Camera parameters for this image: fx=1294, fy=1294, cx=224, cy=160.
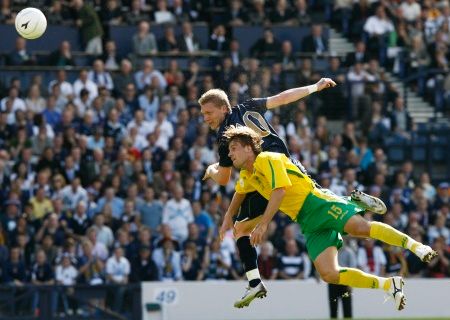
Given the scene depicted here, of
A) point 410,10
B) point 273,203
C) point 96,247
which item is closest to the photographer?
point 273,203

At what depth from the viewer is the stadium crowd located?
2273cm

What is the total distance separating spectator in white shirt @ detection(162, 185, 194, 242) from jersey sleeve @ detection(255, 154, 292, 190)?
9518 mm

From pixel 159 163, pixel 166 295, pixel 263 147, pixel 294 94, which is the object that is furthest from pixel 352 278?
pixel 159 163

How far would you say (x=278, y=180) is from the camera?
45.9ft

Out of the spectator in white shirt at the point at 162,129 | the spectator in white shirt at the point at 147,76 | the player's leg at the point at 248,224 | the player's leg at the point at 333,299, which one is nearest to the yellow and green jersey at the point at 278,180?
the player's leg at the point at 248,224

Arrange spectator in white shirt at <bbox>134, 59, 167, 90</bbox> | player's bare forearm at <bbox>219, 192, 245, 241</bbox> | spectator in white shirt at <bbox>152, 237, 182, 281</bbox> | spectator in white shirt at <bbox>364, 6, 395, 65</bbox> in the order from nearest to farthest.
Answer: player's bare forearm at <bbox>219, 192, 245, 241</bbox> → spectator in white shirt at <bbox>152, 237, 182, 281</bbox> → spectator in white shirt at <bbox>134, 59, 167, 90</bbox> → spectator in white shirt at <bbox>364, 6, 395, 65</bbox>

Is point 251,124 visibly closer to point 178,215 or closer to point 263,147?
point 263,147

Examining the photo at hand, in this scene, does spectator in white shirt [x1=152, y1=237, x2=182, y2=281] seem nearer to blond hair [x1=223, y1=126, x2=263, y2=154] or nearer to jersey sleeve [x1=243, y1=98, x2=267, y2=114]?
jersey sleeve [x1=243, y1=98, x2=267, y2=114]

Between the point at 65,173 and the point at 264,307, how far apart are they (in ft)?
14.7

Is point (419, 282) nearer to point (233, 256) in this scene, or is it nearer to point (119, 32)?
point (233, 256)

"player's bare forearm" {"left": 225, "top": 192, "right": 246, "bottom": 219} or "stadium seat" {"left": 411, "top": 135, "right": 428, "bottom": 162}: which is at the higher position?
"player's bare forearm" {"left": 225, "top": 192, "right": 246, "bottom": 219}

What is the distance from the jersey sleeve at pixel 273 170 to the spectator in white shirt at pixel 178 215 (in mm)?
9518

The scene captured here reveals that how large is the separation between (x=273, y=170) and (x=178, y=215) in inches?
382

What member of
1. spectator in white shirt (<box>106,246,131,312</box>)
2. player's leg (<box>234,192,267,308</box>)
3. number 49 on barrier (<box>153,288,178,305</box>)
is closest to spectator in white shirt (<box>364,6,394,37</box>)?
spectator in white shirt (<box>106,246,131,312</box>)
